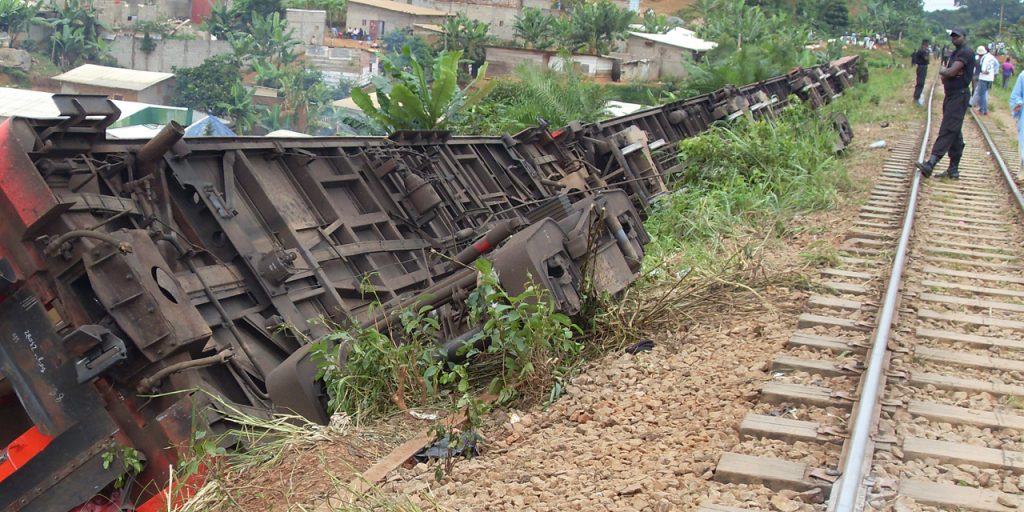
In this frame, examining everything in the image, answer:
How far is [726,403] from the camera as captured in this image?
5066 mm

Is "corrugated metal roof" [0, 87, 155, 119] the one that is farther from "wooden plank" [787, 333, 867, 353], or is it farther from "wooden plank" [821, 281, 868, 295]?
"wooden plank" [787, 333, 867, 353]

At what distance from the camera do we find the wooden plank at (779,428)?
4.51 metres

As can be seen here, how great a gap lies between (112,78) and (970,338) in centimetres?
4155

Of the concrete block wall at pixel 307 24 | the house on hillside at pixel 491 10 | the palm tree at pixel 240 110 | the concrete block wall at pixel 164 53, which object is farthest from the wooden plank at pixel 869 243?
the house on hillside at pixel 491 10

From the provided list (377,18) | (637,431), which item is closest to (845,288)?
(637,431)

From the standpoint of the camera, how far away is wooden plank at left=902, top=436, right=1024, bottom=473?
4195 mm

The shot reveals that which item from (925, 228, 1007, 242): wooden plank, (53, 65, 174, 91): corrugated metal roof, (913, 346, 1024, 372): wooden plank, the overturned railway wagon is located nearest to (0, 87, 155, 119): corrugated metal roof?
(53, 65, 174, 91): corrugated metal roof

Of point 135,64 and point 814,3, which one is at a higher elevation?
point 814,3

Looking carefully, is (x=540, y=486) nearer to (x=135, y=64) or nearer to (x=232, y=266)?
(x=232, y=266)

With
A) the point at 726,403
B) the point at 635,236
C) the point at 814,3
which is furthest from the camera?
the point at 814,3

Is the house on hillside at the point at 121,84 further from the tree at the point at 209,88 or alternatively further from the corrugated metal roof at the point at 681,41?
the corrugated metal roof at the point at 681,41

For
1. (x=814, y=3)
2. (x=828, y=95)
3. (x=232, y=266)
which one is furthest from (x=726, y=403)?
(x=814, y=3)

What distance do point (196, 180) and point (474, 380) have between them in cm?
236

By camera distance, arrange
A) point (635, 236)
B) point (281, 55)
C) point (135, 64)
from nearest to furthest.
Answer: point (635, 236), point (281, 55), point (135, 64)
